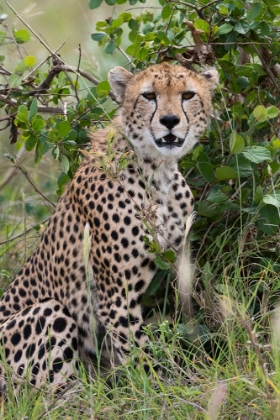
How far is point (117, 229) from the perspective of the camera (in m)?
3.36

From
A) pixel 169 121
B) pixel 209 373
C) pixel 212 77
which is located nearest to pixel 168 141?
pixel 169 121

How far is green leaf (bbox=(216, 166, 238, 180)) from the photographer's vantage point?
3.32 metres

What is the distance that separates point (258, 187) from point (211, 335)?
1.87 feet

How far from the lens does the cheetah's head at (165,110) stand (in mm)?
3307

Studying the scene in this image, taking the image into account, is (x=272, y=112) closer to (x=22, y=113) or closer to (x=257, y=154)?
(x=257, y=154)

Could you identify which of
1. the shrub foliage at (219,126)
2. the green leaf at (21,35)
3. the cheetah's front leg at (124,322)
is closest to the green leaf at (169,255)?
the shrub foliage at (219,126)

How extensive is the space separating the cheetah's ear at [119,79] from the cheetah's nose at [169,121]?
367 millimetres

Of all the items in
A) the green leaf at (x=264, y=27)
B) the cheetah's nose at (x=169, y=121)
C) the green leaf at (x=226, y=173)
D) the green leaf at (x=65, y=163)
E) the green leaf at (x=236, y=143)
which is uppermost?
the green leaf at (x=264, y=27)

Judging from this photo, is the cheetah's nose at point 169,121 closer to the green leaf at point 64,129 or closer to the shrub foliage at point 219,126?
the shrub foliage at point 219,126

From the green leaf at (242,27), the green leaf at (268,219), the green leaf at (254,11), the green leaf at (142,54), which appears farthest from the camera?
A: the green leaf at (142,54)

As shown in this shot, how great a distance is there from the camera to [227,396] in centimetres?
255

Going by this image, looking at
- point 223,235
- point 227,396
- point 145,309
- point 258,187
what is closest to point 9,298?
point 145,309

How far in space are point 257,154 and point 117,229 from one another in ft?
1.96

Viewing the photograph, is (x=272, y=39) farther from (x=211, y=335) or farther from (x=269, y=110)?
(x=211, y=335)
